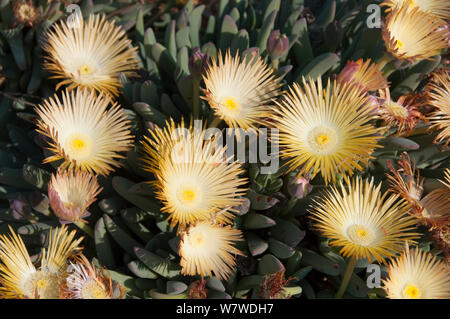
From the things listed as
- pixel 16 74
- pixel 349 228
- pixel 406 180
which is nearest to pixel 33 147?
pixel 16 74

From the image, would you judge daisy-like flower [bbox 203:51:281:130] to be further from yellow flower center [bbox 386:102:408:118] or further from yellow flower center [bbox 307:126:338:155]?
yellow flower center [bbox 386:102:408:118]

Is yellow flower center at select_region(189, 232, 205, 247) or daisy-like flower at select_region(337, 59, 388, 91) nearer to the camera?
yellow flower center at select_region(189, 232, 205, 247)

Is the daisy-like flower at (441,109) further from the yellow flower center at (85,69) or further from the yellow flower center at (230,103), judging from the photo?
the yellow flower center at (85,69)

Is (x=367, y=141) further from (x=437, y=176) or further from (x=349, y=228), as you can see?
(x=437, y=176)

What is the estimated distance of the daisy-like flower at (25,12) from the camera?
67.6 inches

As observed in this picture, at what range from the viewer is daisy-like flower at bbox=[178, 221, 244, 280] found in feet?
4.12

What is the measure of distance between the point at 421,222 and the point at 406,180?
136 mm

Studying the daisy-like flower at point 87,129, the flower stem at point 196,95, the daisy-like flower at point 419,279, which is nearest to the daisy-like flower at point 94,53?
the daisy-like flower at point 87,129

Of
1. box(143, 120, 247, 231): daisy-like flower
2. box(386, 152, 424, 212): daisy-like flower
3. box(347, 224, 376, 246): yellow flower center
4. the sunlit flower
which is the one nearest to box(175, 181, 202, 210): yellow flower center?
box(143, 120, 247, 231): daisy-like flower

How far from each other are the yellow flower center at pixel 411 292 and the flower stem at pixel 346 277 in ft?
0.48

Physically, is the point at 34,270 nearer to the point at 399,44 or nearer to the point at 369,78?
the point at 369,78

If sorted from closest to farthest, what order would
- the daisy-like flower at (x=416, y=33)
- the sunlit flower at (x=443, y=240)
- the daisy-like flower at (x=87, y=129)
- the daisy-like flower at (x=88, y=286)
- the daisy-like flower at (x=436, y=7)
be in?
the daisy-like flower at (x=88, y=286) → the sunlit flower at (x=443, y=240) → the daisy-like flower at (x=87, y=129) → the daisy-like flower at (x=416, y=33) → the daisy-like flower at (x=436, y=7)

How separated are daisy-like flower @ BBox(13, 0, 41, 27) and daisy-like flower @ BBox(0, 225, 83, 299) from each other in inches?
34.9

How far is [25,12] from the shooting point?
1.73 m
